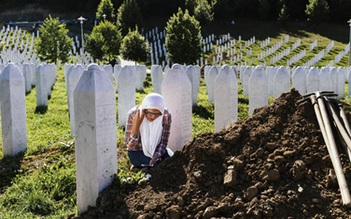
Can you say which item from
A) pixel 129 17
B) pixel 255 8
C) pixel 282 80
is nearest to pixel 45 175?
pixel 282 80

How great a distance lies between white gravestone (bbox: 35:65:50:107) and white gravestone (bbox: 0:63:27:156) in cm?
461

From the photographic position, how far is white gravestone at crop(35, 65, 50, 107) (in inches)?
448

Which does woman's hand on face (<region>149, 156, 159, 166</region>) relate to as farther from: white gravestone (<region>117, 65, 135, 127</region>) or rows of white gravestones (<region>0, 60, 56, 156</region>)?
white gravestone (<region>117, 65, 135, 127</region>)

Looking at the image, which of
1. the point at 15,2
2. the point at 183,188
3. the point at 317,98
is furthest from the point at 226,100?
the point at 15,2

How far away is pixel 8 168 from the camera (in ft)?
19.8

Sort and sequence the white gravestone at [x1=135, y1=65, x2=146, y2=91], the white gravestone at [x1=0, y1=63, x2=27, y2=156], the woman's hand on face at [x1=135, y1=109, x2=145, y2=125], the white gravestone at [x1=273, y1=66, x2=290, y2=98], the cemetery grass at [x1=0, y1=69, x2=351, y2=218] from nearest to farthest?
1. the cemetery grass at [x1=0, y1=69, x2=351, y2=218]
2. the woman's hand on face at [x1=135, y1=109, x2=145, y2=125]
3. the white gravestone at [x1=0, y1=63, x2=27, y2=156]
4. the white gravestone at [x1=273, y1=66, x2=290, y2=98]
5. the white gravestone at [x1=135, y1=65, x2=146, y2=91]

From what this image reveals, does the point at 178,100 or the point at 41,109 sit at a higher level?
the point at 178,100

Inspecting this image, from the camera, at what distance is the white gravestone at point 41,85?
37.4 feet

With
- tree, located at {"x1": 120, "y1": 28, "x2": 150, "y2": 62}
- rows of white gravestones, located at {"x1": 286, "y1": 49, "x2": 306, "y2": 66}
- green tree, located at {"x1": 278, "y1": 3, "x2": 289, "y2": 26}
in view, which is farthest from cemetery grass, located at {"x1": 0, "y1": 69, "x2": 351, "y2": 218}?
green tree, located at {"x1": 278, "y1": 3, "x2": 289, "y2": 26}

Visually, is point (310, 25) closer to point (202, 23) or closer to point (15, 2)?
point (202, 23)

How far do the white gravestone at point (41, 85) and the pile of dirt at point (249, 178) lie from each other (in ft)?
26.1

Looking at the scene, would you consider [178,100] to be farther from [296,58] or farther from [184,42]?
[296,58]

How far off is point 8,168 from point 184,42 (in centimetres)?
2681

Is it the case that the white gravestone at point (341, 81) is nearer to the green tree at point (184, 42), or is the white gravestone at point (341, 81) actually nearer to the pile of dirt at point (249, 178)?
the pile of dirt at point (249, 178)
